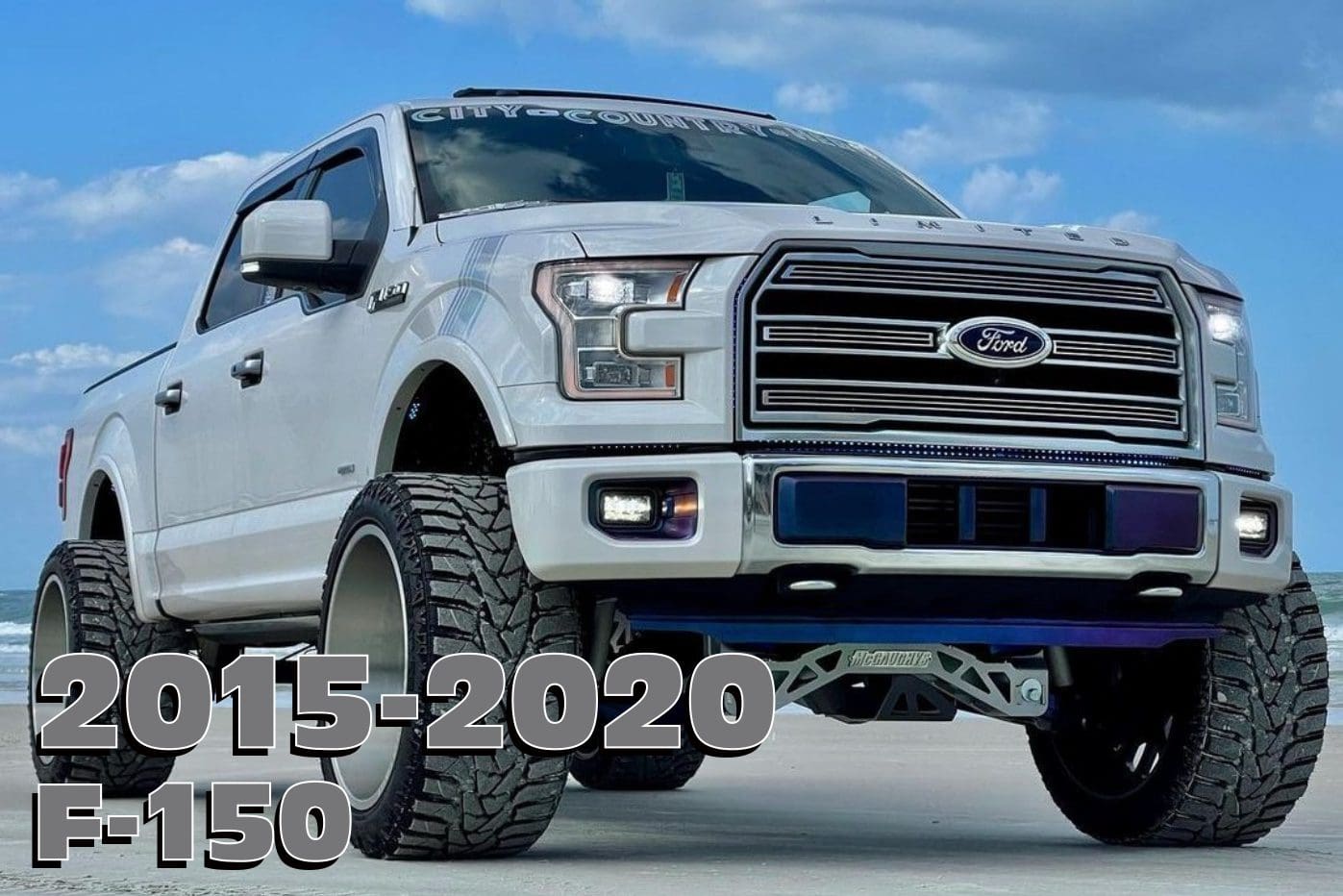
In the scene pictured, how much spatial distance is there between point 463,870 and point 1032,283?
1.88 meters

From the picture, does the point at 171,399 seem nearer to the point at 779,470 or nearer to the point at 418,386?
the point at 418,386

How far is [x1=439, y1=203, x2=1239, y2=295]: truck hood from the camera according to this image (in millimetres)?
4980

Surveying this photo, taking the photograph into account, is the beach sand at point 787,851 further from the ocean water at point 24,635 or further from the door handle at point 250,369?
the ocean water at point 24,635

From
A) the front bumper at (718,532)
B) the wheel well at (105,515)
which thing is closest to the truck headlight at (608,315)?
the front bumper at (718,532)

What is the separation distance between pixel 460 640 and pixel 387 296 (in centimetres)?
118

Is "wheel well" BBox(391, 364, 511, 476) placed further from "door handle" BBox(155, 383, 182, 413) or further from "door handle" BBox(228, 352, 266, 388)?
"door handle" BBox(155, 383, 182, 413)

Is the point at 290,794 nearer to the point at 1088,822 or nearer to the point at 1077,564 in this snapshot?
the point at 1077,564

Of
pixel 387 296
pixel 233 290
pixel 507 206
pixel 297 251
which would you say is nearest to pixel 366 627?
pixel 387 296

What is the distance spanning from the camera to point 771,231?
498cm

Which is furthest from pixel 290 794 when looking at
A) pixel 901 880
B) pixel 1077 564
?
pixel 1077 564

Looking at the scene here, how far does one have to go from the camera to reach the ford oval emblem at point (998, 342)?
5070 millimetres

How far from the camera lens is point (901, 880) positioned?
4.83m

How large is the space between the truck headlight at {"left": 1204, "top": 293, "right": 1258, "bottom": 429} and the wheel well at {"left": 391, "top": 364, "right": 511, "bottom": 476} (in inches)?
70.7

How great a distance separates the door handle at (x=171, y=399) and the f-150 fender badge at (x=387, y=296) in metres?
1.86
